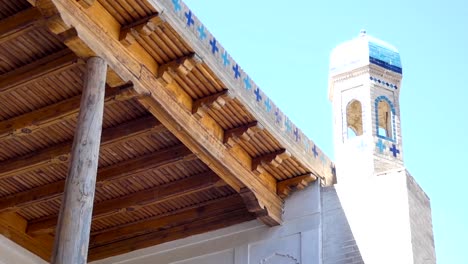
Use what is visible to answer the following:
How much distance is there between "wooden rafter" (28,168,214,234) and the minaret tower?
171 cm

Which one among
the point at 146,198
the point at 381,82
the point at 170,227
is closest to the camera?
the point at 146,198

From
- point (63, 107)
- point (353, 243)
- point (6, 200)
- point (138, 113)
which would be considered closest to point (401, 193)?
point (353, 243)

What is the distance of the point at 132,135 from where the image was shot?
8914 millimetres

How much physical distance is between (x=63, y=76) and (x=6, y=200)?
2585mm

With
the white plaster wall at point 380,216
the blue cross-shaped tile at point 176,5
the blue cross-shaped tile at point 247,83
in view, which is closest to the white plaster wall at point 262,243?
the white plaster wall at point 380,216

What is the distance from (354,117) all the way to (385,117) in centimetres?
40

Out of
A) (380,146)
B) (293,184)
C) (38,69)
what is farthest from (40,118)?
(380,146)

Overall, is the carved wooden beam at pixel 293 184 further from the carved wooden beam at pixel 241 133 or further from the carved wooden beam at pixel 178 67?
the carved wooden beam at pixel 178 67

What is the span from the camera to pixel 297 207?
32.4ft

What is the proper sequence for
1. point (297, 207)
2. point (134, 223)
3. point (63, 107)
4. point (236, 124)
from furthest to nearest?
point (134, 223)
point (297, 207)
point (236, 124)
point (63, 107)

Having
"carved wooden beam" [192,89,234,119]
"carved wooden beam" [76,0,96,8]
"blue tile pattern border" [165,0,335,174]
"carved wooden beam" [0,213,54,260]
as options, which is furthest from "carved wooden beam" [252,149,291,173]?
"carved wooden beam" [76,0,96,8]

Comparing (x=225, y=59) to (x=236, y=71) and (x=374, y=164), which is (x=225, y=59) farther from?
(x=374, y=164)

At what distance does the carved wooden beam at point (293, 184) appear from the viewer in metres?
9.88

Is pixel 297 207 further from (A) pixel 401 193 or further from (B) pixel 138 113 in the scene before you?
(B) pixel 138 113
